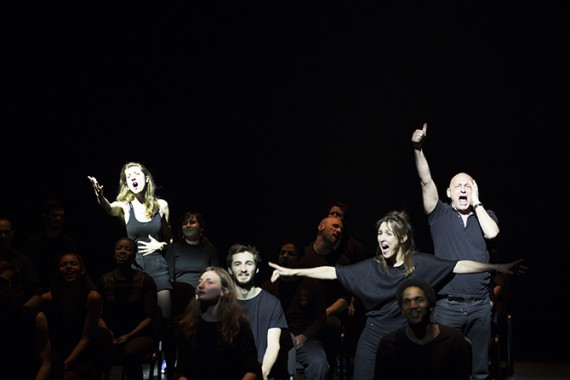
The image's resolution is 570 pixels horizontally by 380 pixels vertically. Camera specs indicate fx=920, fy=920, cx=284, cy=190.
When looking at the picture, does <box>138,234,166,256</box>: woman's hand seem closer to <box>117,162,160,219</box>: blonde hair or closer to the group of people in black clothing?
the group of people in black clothing

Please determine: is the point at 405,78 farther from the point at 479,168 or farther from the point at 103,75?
A: the point at 103,75

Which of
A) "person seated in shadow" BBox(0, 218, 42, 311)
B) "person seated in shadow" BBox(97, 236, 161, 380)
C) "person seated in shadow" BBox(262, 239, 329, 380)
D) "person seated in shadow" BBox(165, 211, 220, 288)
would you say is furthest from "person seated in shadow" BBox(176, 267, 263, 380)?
"person seated in shadow" BBox(165, 211, 220, 288)

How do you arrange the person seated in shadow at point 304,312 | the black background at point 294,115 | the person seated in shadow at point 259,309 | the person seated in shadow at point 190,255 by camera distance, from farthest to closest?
the black background at point 294,115 < the person seated in shadow at point 190,255 < the person seated in shadow at point 304,312 < the person seated in shadow at point 259,309

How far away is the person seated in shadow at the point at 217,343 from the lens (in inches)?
155

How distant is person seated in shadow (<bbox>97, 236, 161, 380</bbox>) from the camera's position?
5.39 meters

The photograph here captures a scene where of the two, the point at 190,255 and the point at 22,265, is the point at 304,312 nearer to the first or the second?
the point at 190,255

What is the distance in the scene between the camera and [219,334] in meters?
3.96

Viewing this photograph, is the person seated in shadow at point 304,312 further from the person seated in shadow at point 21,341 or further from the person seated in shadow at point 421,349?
the person seated in shadow at point 21,341

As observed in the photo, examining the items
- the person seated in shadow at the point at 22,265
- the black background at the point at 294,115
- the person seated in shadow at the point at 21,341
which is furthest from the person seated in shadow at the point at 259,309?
the black background at the point at 294,115

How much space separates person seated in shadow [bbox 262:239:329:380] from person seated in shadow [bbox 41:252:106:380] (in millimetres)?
1132

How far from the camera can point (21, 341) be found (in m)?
4.29

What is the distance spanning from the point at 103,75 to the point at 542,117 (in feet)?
11.0

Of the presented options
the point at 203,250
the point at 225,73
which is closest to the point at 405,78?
the point at 225,73

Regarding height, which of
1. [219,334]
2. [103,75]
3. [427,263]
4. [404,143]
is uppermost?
[103,75]
